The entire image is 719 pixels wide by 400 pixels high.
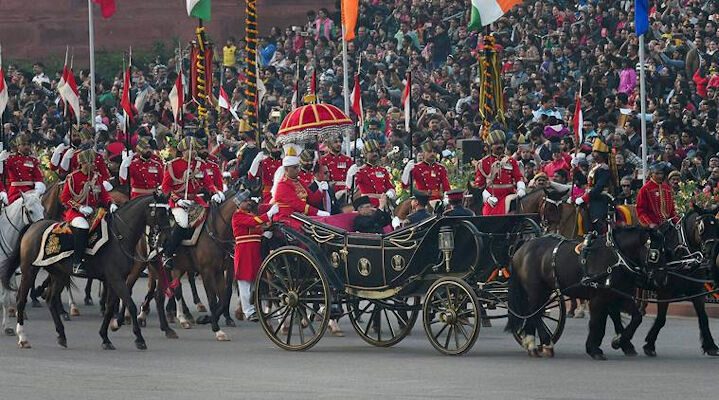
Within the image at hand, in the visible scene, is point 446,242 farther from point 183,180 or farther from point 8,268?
point 8,268

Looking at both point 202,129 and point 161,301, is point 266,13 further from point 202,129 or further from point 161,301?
point 161,301

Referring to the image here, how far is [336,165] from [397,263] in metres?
6.39

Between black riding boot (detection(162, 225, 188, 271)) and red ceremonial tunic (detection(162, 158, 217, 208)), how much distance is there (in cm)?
98

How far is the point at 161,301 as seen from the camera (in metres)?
20.0

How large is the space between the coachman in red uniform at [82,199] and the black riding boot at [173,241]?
0.66 metres

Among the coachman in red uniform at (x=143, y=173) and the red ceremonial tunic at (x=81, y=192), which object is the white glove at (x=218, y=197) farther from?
the coachman in red uniform at (x=143, y=173)

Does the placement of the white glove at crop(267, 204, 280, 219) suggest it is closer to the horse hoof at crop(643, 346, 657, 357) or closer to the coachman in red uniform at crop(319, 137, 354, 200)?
the horse hoof at crop(643, 346, 657, 357)

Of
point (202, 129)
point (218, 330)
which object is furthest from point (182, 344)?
point (202, 129)

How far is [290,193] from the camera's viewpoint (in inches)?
768

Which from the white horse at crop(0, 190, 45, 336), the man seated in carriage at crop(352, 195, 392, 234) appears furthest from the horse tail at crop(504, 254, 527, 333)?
the white horse at crop(0, 190, 45, 336)

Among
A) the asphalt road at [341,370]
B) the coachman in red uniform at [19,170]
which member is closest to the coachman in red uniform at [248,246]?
the asphalt road at [341,370]

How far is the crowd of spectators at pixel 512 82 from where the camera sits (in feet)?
83.6

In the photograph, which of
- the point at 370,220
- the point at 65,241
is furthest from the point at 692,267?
the point at 65,241

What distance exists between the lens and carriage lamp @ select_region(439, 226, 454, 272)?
57.0ft
